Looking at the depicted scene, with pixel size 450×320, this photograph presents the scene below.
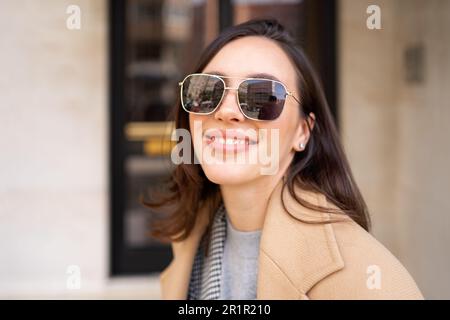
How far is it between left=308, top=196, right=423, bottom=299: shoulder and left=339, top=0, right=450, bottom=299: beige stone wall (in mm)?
2335

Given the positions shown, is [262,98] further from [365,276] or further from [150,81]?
[150,81]

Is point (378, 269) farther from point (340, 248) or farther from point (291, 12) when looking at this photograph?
point (291, 12)

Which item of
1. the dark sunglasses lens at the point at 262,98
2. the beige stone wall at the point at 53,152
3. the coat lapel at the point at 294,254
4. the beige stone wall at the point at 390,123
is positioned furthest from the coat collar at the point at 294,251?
the beige stone wall at the point at 53,152

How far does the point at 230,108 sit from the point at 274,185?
26cm

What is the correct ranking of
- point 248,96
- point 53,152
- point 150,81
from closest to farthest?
point 248,96, point 53,152, point 150,81

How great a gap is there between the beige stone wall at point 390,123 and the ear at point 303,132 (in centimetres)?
214

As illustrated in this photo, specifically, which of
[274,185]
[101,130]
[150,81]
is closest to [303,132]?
[274,185]

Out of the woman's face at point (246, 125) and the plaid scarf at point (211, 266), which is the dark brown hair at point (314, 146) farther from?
the plaid scarf at point (211, 266)

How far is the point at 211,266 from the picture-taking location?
1550 millimetres

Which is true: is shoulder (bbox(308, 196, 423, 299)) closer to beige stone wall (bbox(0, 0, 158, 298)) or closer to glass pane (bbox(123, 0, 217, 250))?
glass pane (bbox(123, 0, 217, 250))

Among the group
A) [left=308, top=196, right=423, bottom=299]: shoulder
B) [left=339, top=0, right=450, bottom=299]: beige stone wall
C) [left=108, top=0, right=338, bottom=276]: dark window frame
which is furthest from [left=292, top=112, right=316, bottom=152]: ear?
[left=108, top=0, right=338, bottom=276]: dark window frame
